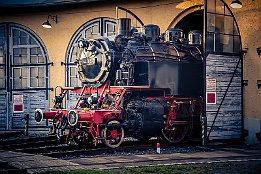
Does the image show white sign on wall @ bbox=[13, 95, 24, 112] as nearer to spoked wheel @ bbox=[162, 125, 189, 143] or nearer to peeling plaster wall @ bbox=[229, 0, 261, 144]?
spoked wheel @ bbox=[162, 125, 189, 143]

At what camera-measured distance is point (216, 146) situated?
14266 mm

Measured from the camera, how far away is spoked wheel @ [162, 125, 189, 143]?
1473cm

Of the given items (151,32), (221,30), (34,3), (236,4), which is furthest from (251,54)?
(34,3)

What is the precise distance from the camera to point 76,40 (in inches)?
794

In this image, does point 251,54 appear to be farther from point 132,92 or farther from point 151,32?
point 132,92

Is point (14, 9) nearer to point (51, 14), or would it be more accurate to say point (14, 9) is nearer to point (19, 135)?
point (51, 14)

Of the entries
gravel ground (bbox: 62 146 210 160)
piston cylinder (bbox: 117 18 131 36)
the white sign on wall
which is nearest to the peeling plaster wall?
gravel ground (bbox: 62 146 210 160)

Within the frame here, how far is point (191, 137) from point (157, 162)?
5.28 m

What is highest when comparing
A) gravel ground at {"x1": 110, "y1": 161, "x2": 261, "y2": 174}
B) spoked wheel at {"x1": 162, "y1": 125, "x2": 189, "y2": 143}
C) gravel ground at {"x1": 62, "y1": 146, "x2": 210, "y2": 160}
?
spoked wheel at {"x1": 162, "y1": 125, "x2": 189, "y2": 143}

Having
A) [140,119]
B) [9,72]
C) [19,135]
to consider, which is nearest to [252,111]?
[140,119]

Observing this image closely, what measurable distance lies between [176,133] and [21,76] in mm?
8498

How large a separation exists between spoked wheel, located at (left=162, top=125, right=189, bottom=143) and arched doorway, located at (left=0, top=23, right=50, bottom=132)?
7.26 m

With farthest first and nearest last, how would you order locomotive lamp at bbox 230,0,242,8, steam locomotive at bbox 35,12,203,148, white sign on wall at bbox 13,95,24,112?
white sign on wall at bbox 13,95,24,112 < locomotive lamp at bbox 230,0,242,8 < steam locomotive at bbox 35,12,203,148

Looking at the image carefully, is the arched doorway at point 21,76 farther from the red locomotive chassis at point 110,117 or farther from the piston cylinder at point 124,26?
the piston cylinder at point 124,26
